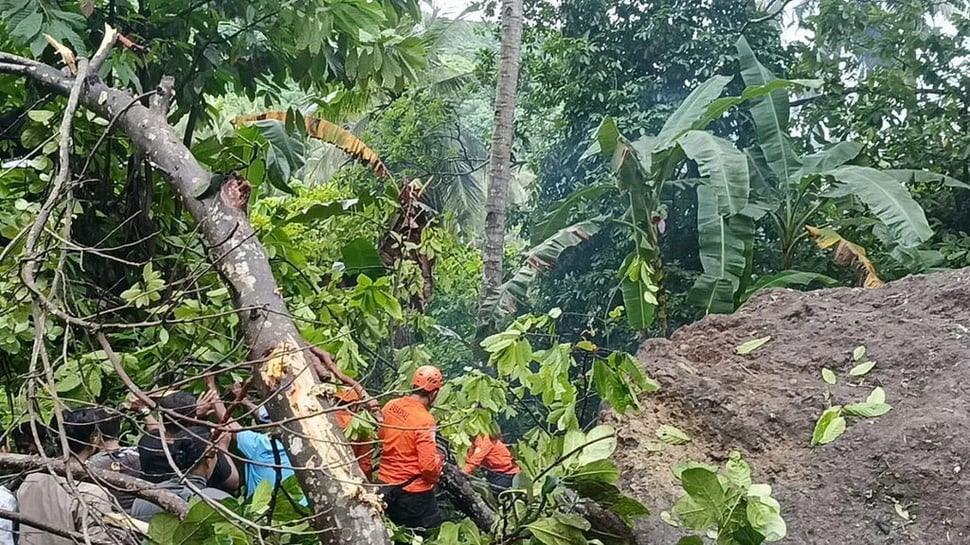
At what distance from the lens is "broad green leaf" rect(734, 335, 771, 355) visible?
11.1 ft

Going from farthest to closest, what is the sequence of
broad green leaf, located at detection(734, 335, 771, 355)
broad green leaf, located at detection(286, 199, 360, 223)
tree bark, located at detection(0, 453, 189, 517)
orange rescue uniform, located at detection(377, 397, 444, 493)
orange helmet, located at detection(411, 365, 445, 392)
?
broad green leaf, located at detection(286, 199, 360, 223), orange helmet, located at detection(411, 365, 445, 392), orange rescue uniform, located at detection(377, 397, 444, 493), broad green leaf, located at detection(734, 335, 771, 355), tree bark, located at detection(0, 453, 189, 517)

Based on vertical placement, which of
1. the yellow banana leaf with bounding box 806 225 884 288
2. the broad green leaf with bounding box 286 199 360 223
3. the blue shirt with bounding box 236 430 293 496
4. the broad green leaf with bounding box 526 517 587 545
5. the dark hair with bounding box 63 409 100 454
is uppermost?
the broad green leaf with bounding box 526 517 587 545

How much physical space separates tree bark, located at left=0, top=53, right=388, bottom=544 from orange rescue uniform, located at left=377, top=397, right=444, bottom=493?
4.90 feet

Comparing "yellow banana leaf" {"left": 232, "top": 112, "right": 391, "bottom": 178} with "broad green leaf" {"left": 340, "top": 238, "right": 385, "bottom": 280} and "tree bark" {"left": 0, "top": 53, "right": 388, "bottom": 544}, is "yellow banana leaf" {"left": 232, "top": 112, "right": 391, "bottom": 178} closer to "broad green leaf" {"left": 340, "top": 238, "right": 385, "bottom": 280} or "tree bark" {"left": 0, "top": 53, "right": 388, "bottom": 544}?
"broad green leaf" {"left": 340, "top": 238, "right": 385, "bottom": 280}

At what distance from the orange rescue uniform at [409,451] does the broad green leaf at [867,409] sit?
179 centimetres

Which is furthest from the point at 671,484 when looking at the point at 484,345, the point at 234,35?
the point at 234,35

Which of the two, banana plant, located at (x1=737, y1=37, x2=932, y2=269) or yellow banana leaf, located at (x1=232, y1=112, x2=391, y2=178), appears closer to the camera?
banana plant, located at (x1=737, y1=37, x2=932, y2=269)

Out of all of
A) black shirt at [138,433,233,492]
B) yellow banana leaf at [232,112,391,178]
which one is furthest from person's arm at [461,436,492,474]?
yellow banana leaf at [232,112,391,178]

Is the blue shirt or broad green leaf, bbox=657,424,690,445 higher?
broad green leaf, bbox=657,424,690,445

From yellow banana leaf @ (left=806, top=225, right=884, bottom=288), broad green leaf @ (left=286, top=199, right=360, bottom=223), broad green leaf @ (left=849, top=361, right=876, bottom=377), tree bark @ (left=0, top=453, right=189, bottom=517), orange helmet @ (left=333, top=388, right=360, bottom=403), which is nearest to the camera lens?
tree bark @ (left=0, top=453, right=189, bottom=517)

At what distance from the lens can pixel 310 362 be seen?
2.37 meters

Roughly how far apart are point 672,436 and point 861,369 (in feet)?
2.52

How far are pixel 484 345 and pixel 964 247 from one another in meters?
5.97

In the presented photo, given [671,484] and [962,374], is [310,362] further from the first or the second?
[962,374]
